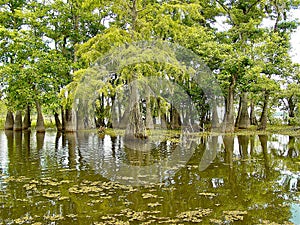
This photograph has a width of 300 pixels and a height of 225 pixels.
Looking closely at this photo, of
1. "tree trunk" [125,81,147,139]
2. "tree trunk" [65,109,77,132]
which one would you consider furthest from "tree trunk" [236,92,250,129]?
"tree trunk" [65,109,77,132]

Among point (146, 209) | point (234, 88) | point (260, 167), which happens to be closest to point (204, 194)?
point (146, 209)

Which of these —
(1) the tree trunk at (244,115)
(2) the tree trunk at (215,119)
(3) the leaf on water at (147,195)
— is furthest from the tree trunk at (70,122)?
(3) the leaf on water at (147,195)

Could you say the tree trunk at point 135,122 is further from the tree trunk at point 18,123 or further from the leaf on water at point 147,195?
the tree trunk at point 18,123

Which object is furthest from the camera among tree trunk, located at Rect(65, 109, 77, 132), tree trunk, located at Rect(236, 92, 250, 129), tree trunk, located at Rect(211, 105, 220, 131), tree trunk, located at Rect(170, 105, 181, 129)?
tree trunk, located at Rect(170, 105, 181, 129)

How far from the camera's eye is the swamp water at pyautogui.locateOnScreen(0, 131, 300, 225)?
5156 millimetres

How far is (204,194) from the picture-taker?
6.41 meters

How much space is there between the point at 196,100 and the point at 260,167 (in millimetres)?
14804

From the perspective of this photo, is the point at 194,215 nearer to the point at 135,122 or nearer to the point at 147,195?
the point at 147,195

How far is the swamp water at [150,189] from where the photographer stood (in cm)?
516

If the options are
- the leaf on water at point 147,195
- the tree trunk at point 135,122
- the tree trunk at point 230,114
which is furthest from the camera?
the tree trunk at point 230,114

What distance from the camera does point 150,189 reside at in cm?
681

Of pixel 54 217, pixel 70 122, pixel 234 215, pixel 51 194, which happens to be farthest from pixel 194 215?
pixel 70 122

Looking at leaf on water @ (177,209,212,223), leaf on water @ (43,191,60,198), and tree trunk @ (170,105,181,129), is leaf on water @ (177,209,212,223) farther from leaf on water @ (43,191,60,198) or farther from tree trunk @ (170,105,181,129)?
tree trunk @ (170,105,181,129)

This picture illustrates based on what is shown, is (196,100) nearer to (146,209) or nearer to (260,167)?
(260,167)
